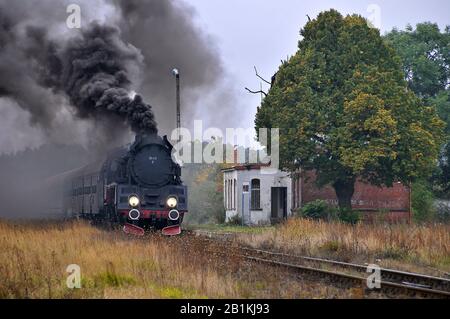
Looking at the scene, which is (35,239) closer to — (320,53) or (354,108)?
(354,108)

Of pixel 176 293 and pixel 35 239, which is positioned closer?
pixel 176 293

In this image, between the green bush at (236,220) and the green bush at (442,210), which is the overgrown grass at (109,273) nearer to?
the green bush at (236,220)

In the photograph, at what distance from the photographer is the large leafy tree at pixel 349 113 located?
97.4ft

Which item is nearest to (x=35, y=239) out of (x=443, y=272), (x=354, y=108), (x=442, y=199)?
(x=443, y=272)

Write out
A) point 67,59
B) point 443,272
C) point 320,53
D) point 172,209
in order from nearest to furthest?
point 443,272 → point 172,209 → point 67,59 → point 320,53

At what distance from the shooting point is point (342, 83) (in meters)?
31.5

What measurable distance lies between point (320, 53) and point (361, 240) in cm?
1535

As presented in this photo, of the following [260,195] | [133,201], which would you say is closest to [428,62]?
[260,195]

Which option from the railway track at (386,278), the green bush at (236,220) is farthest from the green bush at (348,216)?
the railway track at (386,278)

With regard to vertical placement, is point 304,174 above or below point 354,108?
below

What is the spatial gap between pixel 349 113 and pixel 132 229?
1289cm

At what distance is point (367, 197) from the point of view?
36812 millimetres

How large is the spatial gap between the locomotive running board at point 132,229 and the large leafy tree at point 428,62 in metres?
28.4

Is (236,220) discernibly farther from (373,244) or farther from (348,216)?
(373,244)
